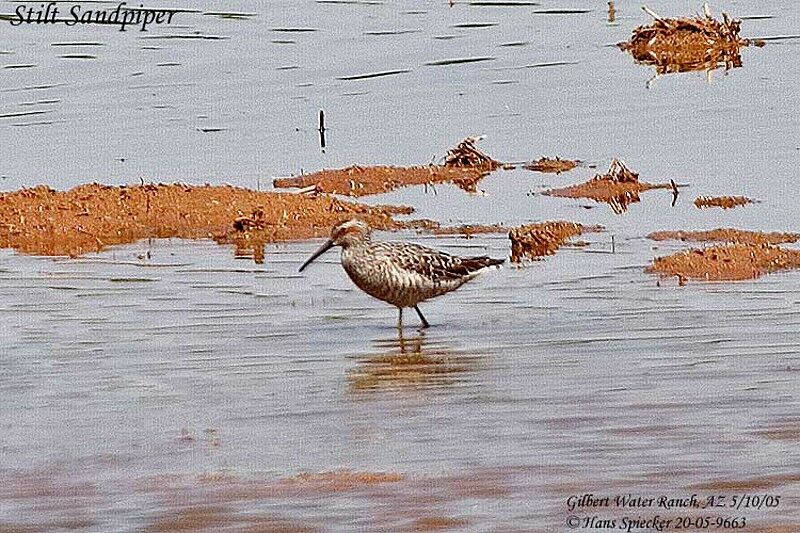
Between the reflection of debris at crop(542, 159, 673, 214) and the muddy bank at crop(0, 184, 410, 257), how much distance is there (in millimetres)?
1873

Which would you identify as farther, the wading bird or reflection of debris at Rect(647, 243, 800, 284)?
reflection of debris at Rect(647, 243, 800, 284)

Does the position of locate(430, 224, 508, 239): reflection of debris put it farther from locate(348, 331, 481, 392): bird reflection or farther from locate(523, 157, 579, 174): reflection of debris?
locate(348, 331, 481, 392): bird reflection

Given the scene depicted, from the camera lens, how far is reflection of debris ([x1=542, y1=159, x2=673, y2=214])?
18.7m

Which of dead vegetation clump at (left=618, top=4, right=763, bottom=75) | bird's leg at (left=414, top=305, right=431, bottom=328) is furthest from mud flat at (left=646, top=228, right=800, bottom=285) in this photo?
dead vegetation clump at (left=618, top=4, right=763, bottom=75)

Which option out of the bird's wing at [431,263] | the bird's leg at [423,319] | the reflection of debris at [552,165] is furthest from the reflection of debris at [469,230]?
the reflection of debris at [552,165]

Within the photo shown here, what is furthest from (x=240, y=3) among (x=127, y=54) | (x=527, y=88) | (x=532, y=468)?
(x=532, y=468)

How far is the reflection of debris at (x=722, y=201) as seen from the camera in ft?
58.9

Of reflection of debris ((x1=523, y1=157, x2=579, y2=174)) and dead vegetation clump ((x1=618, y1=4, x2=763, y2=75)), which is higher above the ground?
dead vegetation clump ((x1=618, y1=4, x2=763, y2=75))

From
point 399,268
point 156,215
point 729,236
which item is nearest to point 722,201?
point 729,236

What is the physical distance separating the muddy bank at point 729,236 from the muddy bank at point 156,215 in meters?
2.62

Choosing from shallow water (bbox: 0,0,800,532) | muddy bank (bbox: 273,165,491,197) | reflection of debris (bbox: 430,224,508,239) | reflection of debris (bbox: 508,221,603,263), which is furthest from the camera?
muddy bank (bbox: 273,165,491,197)

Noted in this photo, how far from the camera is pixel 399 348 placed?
41.4 feet

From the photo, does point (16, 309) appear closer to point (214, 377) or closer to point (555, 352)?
point (214, 377)

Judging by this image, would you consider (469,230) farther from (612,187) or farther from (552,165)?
(552,165)
